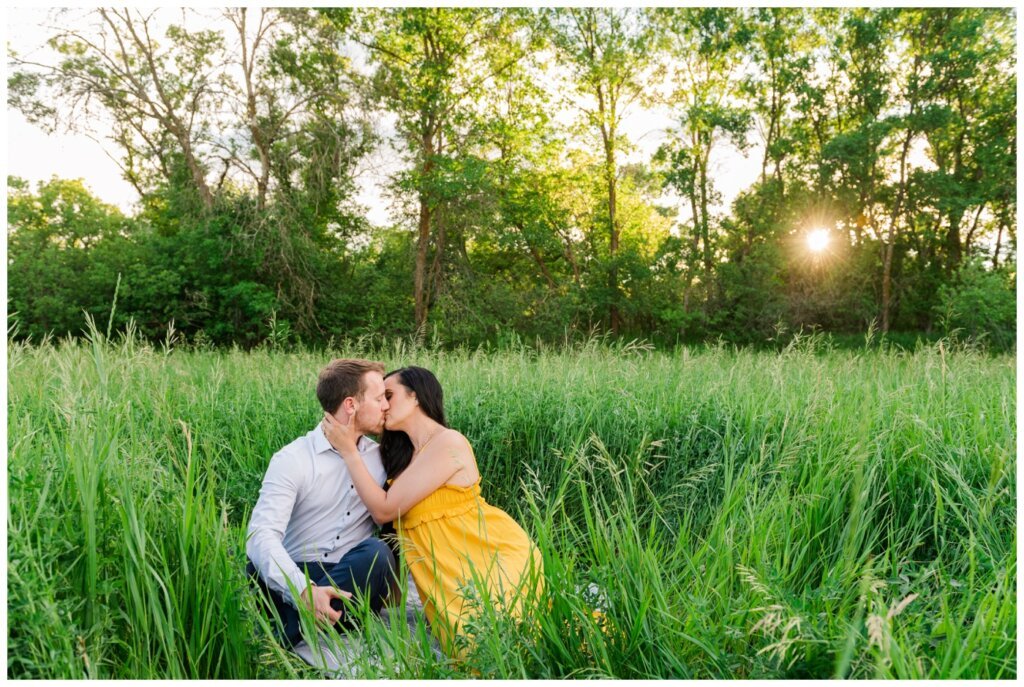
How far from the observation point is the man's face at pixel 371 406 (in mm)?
3330

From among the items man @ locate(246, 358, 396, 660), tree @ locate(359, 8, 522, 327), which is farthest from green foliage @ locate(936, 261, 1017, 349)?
man @ locate(246, 358, 396, 660)

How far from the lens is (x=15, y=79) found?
15047 millimetres

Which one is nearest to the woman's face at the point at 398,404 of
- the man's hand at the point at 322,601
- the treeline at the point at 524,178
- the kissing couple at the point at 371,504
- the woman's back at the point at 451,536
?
the kissing couple at the point at 371,504

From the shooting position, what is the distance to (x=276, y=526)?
297 cm

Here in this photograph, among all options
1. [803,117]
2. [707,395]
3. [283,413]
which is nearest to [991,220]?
[803,117]

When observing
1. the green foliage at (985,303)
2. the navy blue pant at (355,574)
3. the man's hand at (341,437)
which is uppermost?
the green foliage at (985,303)

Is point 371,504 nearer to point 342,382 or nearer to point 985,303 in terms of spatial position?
point 342,382

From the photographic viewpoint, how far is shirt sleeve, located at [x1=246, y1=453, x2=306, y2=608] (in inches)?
108

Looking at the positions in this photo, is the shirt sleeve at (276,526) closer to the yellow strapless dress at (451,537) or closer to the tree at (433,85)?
the yellow strapless dress at (451,537)

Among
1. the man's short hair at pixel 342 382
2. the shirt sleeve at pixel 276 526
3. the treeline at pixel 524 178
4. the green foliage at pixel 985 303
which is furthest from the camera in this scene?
the treeline at pixel 524 178

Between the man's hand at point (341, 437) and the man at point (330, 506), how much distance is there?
0.09 meters

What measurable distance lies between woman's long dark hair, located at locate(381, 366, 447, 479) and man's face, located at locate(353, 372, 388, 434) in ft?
0.53

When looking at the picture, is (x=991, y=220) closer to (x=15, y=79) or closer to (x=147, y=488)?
(x=147, y=488)

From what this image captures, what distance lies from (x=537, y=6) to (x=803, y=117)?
26.2ft
